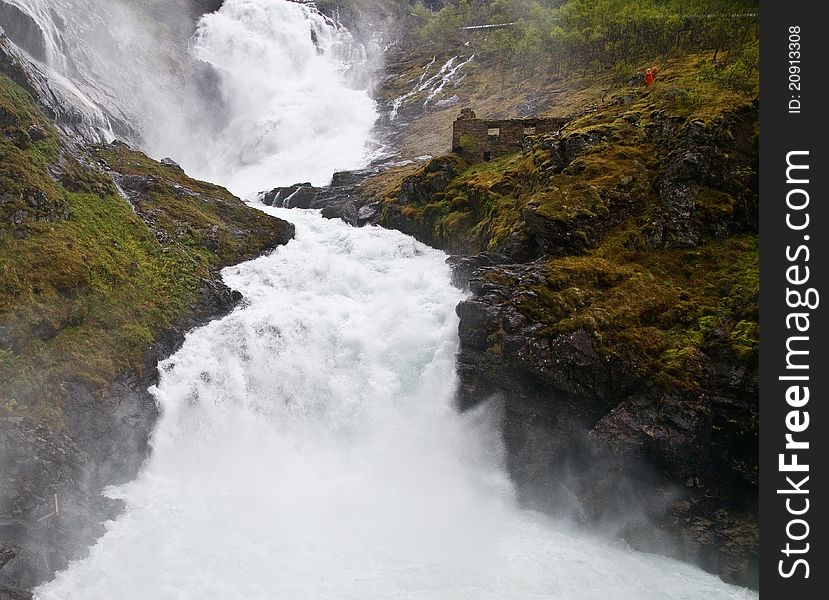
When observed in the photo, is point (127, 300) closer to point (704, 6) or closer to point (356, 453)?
point (356, 453)

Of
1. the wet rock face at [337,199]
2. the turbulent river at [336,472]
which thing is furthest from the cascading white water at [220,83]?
the turbulent river at [336,472]

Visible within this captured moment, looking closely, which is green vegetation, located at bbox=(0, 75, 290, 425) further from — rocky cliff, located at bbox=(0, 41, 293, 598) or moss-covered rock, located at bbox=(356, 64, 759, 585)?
moss-covered rock, located at bbox=(356, 64, 759, 585)

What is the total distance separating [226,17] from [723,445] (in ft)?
258

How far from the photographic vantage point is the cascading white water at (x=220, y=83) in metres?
47.2

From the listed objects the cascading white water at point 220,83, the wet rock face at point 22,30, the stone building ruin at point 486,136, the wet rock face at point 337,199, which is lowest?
the wet rock face at point 337,199

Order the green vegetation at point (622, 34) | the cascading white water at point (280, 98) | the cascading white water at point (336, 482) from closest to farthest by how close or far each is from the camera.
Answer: the cascading white water at point (336, 482) < the green vegetation at point (622, 34) < the cascading white water at point (280, 98)

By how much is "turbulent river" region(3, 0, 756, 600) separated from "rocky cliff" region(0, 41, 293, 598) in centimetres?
85

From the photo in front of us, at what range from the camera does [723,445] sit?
47.4 feet

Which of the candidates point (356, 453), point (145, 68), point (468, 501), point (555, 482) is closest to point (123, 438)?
point (356, 453)

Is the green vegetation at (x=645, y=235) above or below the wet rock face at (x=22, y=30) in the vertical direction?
below

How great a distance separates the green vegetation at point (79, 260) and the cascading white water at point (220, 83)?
13.9 meters

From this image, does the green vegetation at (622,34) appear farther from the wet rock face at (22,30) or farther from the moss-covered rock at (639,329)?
the wet rock face at (22,30)

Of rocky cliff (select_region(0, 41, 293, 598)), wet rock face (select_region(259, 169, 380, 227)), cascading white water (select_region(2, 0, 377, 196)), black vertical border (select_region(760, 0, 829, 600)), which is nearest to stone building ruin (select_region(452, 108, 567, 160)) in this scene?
wet rock face (select_region(259, 169, 380, 227))

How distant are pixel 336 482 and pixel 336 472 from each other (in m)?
0.47
